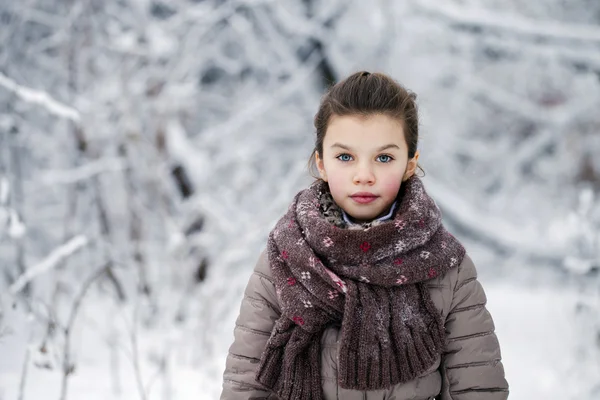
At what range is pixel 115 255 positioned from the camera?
4309 millimetres

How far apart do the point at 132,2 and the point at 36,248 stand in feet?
7.73

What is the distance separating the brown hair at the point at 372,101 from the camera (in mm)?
1510

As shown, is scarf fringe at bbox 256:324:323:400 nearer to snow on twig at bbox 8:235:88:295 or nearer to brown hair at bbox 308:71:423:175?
brown hair at bbox 308:71:423:175

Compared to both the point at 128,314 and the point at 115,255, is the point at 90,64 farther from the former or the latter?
the point at 128,314

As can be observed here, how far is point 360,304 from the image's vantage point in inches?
57.2

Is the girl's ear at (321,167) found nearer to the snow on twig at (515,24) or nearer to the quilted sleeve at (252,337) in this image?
the quilted sleeve at (252,337)

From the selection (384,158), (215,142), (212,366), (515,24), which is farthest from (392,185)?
(215,142)

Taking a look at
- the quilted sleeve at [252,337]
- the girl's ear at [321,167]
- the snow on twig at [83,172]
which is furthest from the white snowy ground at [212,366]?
the girl's ear at [321,167]

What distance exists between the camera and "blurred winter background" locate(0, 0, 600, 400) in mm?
3768

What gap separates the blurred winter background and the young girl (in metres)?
1.68

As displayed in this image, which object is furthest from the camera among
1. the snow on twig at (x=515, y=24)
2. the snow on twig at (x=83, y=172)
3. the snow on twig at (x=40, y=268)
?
the snow on twig at (x=83, y=172)

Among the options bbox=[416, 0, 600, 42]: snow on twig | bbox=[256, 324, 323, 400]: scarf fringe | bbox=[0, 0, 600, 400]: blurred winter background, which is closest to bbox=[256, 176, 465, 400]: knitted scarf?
bbox=[256, 324, 323, 400]: scarf fringe

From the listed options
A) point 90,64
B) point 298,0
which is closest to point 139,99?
point 90,64

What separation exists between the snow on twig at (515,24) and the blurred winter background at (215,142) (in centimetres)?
2
